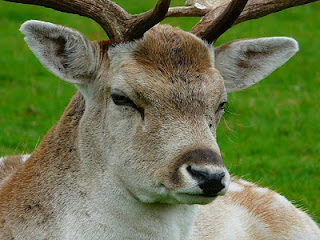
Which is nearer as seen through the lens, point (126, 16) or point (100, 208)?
Result: point (100, 208)

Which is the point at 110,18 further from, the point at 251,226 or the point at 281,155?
the point at 281,155

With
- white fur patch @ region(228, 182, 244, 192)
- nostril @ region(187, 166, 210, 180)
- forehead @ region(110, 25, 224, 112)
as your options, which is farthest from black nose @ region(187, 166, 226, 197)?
white fur patch @ region(228, 182, 244, 192)

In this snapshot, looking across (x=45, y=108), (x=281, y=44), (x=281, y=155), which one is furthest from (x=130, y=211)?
(x=45, y=108)

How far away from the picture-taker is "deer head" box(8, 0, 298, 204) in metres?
5.75

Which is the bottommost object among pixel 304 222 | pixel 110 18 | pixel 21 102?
pixel 21 102

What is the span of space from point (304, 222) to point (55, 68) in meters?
3.46

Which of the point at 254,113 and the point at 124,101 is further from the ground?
the point at 124,101

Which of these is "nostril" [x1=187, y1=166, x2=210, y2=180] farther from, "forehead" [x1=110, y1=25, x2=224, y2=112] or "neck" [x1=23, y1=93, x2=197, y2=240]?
"neck" [x1=23, y1=93, x2=197, y2=240]

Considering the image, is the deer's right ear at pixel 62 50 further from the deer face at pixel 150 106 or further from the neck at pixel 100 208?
the neck at pixel 100 208

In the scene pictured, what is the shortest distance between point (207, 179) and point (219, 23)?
134 centimetres

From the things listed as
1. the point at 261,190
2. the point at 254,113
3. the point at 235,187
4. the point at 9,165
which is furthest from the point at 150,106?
the point at 254,113

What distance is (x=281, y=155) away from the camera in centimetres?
1179

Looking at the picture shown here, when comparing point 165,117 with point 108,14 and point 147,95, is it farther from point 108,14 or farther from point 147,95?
point 108,14

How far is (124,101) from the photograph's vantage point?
6.06m
